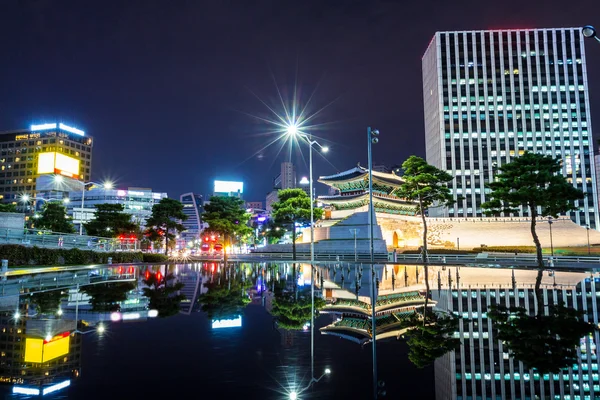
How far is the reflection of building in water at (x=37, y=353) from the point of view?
645 cm

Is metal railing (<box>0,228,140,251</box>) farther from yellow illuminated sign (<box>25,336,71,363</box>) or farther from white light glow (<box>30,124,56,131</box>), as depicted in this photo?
white light glow (<box>30,124,56,131</box>)

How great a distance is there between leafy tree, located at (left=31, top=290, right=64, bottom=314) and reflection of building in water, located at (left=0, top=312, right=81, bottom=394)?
67.5 inches

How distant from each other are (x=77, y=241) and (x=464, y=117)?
92621mm

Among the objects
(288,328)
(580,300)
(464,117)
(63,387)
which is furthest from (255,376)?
(464,117)

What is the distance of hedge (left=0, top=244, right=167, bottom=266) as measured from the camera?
26328 millimetres

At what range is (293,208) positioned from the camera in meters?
53.5

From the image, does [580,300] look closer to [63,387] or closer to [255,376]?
[255,376]

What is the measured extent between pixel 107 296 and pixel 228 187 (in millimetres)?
138824

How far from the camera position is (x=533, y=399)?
6.28m

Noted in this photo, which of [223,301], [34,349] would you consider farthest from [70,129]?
[34,349]

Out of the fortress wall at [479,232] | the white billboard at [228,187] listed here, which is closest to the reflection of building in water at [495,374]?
the fortress wall at [479,232]

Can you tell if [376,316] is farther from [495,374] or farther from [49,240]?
[49,240]

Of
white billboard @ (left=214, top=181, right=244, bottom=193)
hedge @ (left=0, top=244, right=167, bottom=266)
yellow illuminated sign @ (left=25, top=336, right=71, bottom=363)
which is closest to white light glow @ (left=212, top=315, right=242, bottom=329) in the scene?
yellow illuminated sign @ (left=25, top=336, right=71, bottom=363)

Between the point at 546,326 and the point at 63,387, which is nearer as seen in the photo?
the point at 63,387
